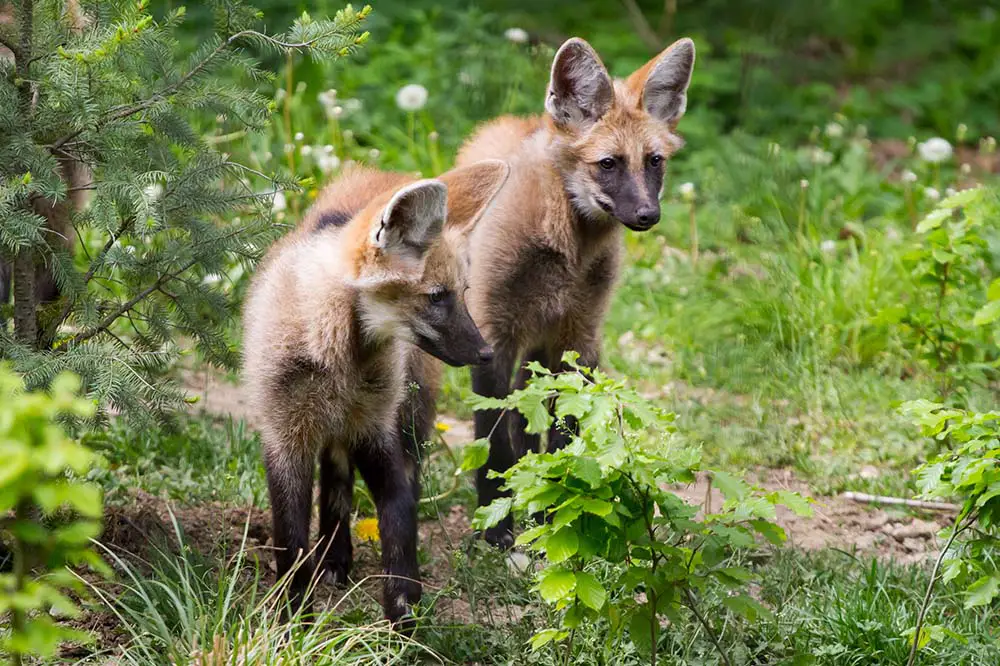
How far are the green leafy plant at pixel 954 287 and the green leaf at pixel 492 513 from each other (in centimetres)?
191

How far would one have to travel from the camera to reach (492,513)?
293 centimetres

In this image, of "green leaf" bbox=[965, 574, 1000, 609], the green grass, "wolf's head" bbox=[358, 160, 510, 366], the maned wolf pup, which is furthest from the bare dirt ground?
"green leaf" bbox=[965, 574, 1000, 609]

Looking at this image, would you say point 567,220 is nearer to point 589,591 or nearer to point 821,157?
point 589,591

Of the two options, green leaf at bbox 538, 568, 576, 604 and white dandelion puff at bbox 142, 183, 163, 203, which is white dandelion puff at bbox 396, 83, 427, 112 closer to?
white dandelion puff at bbox 142, 183, 163, 203

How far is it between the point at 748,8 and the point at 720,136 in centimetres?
121

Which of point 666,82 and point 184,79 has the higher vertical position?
point 184,79

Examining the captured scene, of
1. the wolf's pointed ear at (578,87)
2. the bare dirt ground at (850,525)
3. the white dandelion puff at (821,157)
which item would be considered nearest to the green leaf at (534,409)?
the bare dirt ground at (850,525)

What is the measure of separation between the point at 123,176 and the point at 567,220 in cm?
187

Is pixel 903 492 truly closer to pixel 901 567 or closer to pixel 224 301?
pixel 901 567

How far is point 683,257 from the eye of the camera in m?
7.36

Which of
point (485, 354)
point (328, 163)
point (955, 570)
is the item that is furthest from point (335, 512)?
point (328, 163)

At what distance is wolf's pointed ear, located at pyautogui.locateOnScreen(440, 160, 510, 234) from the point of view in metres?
3.96

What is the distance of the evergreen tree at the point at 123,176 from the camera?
329cm

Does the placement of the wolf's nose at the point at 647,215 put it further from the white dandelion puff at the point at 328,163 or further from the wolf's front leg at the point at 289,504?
the white dandelion puff at the point at 328,163
